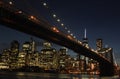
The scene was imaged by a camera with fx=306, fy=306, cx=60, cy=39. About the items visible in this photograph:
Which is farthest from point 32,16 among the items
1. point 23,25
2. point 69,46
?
point 69,46

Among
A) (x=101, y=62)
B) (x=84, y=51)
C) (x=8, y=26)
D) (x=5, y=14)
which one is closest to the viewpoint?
(x=5, y=14)

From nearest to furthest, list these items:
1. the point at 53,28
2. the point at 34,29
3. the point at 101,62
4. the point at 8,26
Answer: the point at 8,26, the point at 34,29, the point at 53,28, the point at 101,62

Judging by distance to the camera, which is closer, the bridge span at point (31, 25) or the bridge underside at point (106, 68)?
the bridge span at point (31, 25)

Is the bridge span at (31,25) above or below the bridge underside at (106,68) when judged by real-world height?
above

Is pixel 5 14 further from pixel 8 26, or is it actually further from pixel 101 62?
pixel 101 62

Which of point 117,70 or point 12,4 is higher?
point 12,4

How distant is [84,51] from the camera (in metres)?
66.1

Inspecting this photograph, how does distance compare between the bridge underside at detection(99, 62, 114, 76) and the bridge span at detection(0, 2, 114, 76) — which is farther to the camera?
the bridge underside at detection(99, 62, 114, 76)

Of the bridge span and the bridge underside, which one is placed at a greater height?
the bridge span

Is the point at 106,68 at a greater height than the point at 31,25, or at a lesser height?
lesser

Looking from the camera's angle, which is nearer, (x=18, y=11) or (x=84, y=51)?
(x=18, y=11)

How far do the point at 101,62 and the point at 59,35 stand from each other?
129 feet

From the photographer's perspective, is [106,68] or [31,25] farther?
[106,68]

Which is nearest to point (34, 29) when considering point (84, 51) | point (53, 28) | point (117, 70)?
point (53, 28)
